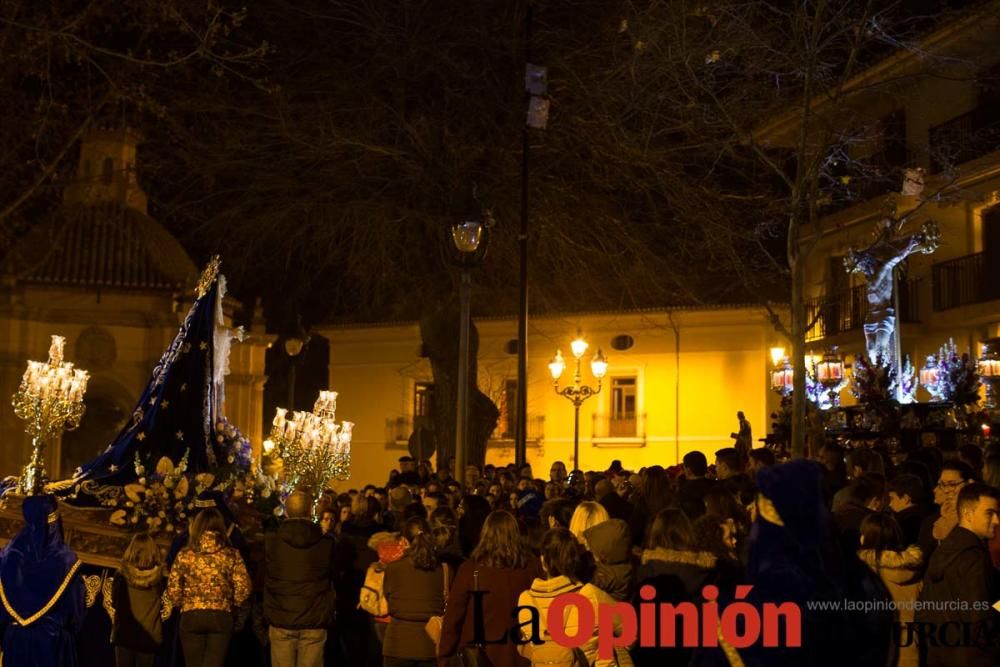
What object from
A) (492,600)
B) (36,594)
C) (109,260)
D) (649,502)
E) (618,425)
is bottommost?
(36,594)

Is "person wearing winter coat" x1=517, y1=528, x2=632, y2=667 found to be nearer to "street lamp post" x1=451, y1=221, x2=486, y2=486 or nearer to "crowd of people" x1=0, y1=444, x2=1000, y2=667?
"crowd of people" x1=0, y1=444, x2=1000, y2=667

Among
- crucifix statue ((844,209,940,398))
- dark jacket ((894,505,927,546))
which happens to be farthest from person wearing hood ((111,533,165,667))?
crucifix statue ((844,209,940,398))

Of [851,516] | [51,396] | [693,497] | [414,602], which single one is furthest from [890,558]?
[51,396]

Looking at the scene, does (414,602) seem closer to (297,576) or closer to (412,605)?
(412,605)

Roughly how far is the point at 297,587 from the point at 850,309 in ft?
82.9

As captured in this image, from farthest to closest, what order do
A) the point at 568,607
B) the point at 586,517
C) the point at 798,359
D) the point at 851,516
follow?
the point at 798,359
the point at 586,517
the point at 851,516
the point at 568,607

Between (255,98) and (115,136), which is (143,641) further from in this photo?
(115,136)

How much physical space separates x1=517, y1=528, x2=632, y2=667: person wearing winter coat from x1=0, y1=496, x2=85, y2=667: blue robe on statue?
151 inches

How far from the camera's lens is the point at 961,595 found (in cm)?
696

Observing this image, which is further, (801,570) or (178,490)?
(178,490)

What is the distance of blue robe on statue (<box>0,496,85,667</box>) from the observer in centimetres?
966

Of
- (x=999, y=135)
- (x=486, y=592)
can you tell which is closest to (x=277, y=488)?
(x=486, y=592)

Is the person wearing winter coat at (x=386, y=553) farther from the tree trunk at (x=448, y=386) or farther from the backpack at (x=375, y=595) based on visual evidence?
the tree trunk at (x=448, y=386)

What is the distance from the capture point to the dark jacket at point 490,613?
26.5 feet
